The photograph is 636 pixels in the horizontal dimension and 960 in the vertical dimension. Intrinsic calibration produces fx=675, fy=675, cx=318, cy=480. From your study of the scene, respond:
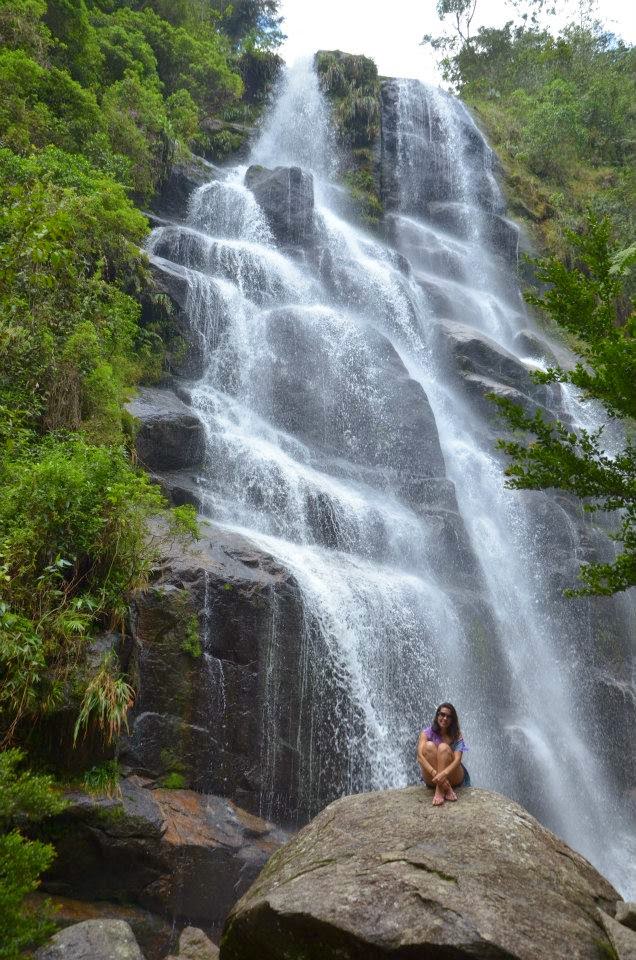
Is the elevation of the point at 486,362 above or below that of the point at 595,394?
below

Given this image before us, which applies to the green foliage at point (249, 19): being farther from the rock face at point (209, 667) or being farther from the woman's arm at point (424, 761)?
the woman's arm at point (424, 761)

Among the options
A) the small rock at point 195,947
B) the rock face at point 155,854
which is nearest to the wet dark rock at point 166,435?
the rock face at point 155,854

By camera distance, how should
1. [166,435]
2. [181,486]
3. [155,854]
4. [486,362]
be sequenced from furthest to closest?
[486,362]
[166,435]
[181,486]
[155,854]

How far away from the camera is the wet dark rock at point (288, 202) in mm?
22562

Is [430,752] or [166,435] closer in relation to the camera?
[430,752]

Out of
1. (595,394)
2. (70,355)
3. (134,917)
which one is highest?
(595,394)

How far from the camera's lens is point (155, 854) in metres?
7.48

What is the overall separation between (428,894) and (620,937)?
53.4 inches

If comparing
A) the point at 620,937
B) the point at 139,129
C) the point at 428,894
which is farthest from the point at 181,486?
the point at 139,129

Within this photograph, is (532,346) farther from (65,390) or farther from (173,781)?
(173,781)

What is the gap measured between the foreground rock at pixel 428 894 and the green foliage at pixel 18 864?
1.38 metres

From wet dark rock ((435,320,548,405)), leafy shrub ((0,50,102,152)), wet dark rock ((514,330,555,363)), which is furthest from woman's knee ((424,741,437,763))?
wet dark rock ((514,330,555,363))

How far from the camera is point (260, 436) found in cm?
1555

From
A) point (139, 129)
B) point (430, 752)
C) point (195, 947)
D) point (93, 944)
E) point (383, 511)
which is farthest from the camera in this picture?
point (139, 129)
